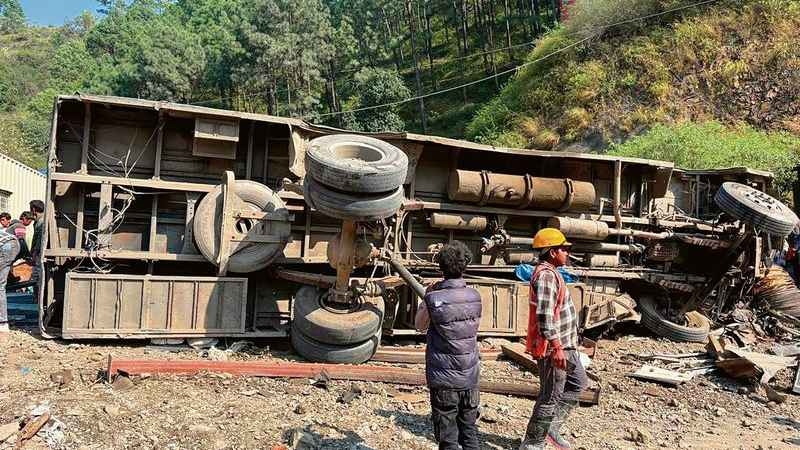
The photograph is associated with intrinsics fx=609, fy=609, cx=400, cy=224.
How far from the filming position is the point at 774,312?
413 inches

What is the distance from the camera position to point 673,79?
74.2 feet

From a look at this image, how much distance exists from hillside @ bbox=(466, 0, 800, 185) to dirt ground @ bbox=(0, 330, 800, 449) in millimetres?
14038

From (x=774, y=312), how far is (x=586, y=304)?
13.5 feet

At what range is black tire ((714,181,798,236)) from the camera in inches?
337

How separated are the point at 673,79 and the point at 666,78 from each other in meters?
0.27

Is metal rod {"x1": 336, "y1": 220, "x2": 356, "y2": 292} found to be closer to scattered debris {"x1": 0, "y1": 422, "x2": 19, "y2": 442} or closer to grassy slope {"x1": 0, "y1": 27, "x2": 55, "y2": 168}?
scattered debris {"x1": 0, "y1": 422, "x2": 19, "y2": 442}

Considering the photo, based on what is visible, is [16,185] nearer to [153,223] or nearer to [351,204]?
[153,223]

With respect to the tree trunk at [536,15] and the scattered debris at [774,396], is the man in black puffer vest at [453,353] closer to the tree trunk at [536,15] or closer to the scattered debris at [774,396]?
the scattered debris at [774,396]

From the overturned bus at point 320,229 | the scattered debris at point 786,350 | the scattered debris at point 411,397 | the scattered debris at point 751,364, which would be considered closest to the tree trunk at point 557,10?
the overturned bus at point 320,229

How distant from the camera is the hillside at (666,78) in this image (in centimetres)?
2128

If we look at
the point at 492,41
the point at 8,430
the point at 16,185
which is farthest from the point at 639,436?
the point at 492,41

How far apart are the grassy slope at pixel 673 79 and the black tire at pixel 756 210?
1282 cm

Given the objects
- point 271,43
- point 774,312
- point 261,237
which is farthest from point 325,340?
point 271,43

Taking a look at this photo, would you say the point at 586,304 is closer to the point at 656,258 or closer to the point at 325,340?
the point at 656,258
